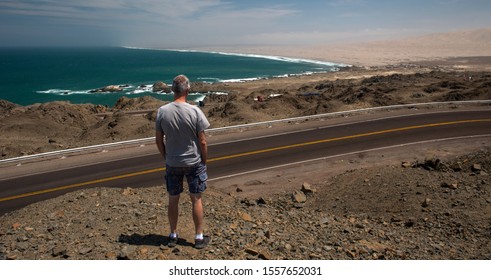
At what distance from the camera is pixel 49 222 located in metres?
7.25

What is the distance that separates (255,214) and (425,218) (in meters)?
4.08

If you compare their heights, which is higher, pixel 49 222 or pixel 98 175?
pixel 49 222

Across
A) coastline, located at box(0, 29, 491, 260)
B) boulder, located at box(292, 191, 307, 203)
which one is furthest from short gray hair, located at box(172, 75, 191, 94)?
boulder, located at box(292, 191, 307, 203)

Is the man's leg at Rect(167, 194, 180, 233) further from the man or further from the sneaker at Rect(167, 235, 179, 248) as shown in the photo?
the sneaker at Rect(167, 235, 179, 248)

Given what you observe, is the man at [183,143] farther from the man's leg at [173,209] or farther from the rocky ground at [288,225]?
the rocky ground at [288,225]

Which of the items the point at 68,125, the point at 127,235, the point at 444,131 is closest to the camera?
the point at 127,235

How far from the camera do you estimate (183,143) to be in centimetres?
532

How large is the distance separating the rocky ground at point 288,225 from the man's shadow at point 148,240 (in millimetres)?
18

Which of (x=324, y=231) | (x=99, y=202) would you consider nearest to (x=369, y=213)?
(x=324, y=231)

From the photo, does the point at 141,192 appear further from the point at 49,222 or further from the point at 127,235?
the point at 127,235

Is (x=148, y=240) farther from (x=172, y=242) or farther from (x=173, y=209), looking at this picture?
(x=173, y=209)

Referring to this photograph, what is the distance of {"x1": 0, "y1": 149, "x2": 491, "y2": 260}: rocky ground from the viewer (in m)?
5.91

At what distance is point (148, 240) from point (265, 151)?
11943mm

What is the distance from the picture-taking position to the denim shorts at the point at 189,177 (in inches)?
216
